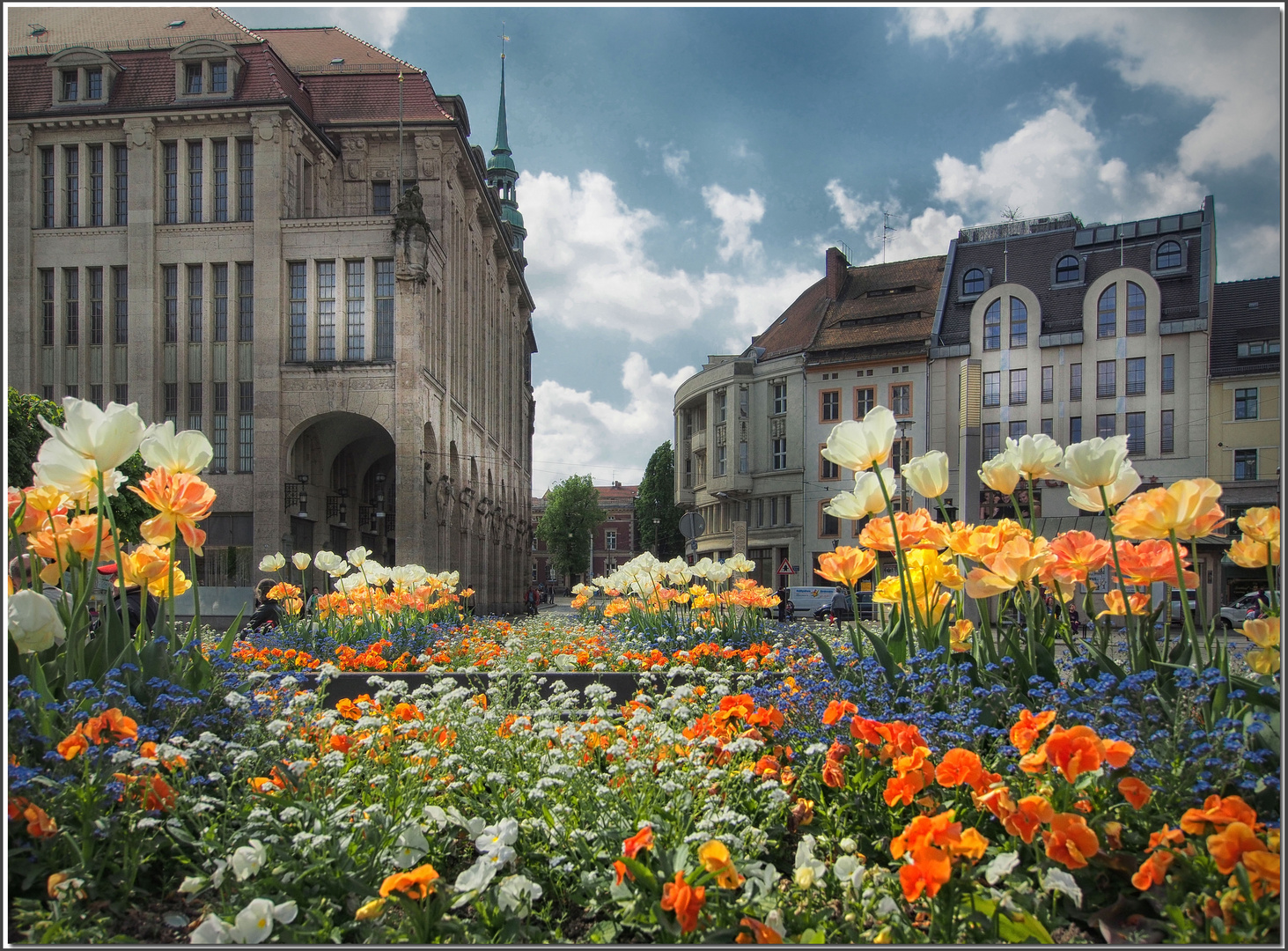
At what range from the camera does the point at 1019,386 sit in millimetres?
16406

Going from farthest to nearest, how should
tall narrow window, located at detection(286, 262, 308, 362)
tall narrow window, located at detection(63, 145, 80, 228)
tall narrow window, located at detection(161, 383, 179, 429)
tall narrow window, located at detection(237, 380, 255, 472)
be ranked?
tall narrow window, located at detection(286, 262, 308, 362) < tall narrow window, located at detection(237, 380, 255, 472) < tall narrow window, located at detection(161, 383, 179, 429) < tall narrow window, located at detection(63, 145, 80, 228)

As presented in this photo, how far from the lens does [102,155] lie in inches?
949

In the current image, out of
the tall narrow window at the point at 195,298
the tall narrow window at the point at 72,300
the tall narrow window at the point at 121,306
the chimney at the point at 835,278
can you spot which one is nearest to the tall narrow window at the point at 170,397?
the tall narrow window at the point at 195,298

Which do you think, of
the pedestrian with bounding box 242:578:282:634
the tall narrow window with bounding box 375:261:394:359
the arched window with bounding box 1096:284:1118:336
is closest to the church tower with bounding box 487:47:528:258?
the tall narrow window with bounding box 375:261:394:359

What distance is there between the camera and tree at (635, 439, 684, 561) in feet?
216

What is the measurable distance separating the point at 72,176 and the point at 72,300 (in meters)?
6.13

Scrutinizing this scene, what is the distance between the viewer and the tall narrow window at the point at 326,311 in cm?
2745

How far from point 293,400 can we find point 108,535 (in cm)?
2483

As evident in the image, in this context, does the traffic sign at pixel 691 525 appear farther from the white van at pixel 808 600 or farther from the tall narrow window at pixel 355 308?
the white van at pixel 808 600

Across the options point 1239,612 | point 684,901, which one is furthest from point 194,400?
point 1239,612

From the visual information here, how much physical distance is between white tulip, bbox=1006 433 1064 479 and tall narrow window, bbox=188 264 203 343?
2744 cm

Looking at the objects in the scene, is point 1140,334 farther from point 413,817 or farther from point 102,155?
point 102,155

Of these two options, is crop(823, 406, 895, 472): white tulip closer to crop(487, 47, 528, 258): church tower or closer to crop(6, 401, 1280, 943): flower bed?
crop(6, 401, 1280, 943): flower bed

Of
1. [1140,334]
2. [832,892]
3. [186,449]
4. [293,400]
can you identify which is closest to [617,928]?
[832,892]
